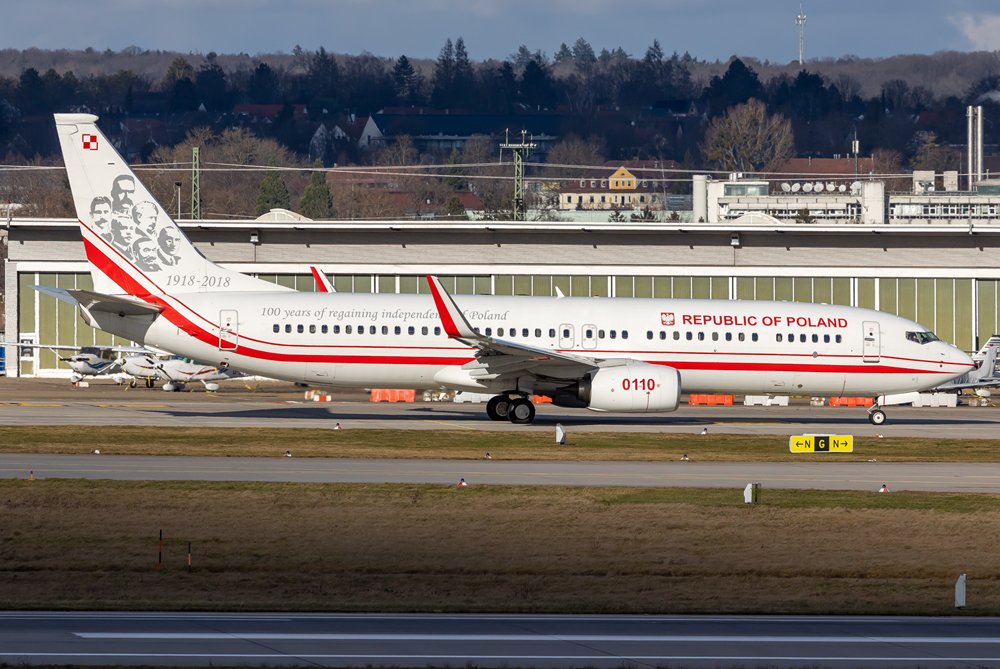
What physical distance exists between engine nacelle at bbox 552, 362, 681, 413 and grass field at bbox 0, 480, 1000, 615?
12.1 metres

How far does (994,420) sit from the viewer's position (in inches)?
2067

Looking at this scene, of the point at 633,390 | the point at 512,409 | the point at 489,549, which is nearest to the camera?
the point at 489,549

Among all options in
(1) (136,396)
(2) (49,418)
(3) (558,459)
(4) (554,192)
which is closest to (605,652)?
(3) (558,459)

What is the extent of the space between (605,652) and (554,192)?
Answer: 491 feet

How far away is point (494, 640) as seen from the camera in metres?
18.6

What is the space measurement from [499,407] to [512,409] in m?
0.77

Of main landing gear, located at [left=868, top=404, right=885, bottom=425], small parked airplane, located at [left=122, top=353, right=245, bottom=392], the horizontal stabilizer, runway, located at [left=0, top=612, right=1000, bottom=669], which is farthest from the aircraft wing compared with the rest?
runway, located at [left=0, top=612, right=1000, bottom=669]

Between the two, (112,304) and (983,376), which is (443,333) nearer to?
(112,304)

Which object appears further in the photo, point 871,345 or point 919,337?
point 919,337

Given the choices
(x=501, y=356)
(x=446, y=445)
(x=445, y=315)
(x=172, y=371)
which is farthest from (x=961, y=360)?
(x=172, y=371)

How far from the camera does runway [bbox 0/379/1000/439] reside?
45.2m

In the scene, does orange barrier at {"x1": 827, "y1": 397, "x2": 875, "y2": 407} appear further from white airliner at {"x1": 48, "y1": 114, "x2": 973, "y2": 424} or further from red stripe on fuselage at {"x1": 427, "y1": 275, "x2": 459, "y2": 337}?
red stripe on fuselage at {"x1": 427, "y1": 275, "x2": 459, "y2": 337}

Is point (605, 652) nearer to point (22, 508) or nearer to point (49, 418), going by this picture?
point (22, 508)

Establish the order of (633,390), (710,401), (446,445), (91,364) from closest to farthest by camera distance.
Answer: (446,445) < (633,390) < (710,401) < (91,364)
